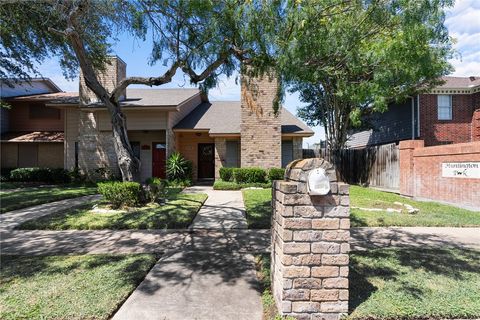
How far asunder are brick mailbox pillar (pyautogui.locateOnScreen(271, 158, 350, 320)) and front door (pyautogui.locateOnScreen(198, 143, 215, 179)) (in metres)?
16.0

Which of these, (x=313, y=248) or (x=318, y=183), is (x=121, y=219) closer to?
(x=313, y=248)

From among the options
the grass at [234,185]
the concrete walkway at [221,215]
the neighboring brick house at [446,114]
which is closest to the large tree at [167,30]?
the concrete walkway at [221,215]

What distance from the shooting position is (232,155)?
1691 centimetres

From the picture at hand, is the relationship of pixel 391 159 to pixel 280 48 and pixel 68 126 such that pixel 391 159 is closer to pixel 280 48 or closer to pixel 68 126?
pixel 280 48

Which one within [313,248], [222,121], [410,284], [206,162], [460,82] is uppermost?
[460,82]

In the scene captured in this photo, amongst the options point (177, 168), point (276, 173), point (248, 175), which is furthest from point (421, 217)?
point (177, 168)

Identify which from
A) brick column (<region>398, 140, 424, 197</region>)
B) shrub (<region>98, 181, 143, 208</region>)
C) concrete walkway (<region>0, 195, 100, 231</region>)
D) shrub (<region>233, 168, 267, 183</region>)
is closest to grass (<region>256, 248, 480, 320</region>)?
shrub (<region>98, 181, 143, 208</region>)

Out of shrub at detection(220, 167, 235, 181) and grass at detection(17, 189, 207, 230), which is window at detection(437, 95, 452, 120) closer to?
shrub at detection(220, 167, 235, 181)

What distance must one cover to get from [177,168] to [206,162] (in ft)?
11.5

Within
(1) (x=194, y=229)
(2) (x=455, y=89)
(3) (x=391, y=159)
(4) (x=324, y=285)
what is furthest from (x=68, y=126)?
(2) (x=455, y=89)

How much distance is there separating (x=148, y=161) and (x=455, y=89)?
18059 mm

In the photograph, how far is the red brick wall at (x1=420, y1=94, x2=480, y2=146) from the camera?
57.4 ft

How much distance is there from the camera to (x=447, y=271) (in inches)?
167

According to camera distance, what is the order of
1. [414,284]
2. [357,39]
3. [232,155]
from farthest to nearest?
[232,155] → [357,39] → [414,284]
